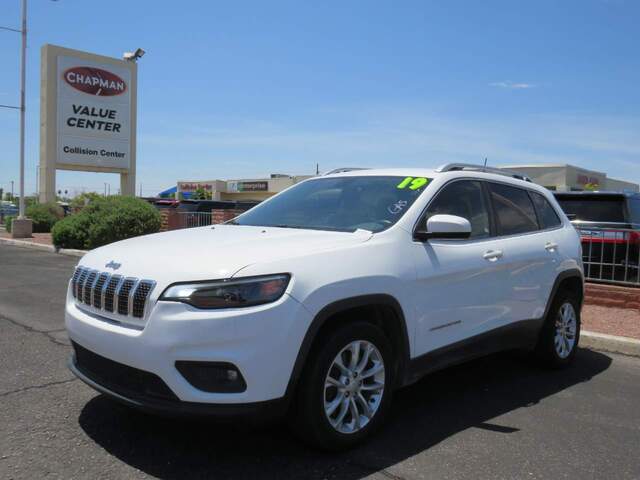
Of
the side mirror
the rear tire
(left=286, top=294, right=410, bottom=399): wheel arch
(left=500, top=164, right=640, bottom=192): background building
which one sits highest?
(left=500, top=164, right=640, bottom=192): background building

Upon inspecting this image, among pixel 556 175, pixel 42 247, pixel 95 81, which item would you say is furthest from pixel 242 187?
pixel 42 247

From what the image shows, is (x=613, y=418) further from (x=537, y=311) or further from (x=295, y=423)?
(x=295, y=423)

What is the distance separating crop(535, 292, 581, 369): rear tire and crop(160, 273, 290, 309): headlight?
10.8ft

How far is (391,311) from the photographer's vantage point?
3752 millimetres

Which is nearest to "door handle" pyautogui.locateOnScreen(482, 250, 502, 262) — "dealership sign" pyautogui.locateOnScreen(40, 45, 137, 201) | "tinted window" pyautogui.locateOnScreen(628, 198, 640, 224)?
"tinted window" pyautogui.locateOnScreen(628, 198, 640, 224)

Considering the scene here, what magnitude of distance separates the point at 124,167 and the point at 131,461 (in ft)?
86.0

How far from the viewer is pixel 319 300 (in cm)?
326

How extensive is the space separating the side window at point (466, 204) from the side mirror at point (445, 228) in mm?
325

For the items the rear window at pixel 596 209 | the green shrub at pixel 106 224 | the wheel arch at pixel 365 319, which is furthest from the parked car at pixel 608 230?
the green shrub at pixel 106 224

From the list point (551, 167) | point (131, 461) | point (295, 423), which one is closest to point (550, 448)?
point (295, 423)

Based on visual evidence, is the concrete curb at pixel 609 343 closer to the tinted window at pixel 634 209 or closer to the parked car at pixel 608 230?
the parked car at pixel 608 230

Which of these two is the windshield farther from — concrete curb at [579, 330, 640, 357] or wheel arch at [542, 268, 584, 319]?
concrete curb at [579, 330, 640, 357]

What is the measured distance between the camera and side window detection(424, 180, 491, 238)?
4.43 m

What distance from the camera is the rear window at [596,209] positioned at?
903 cm
